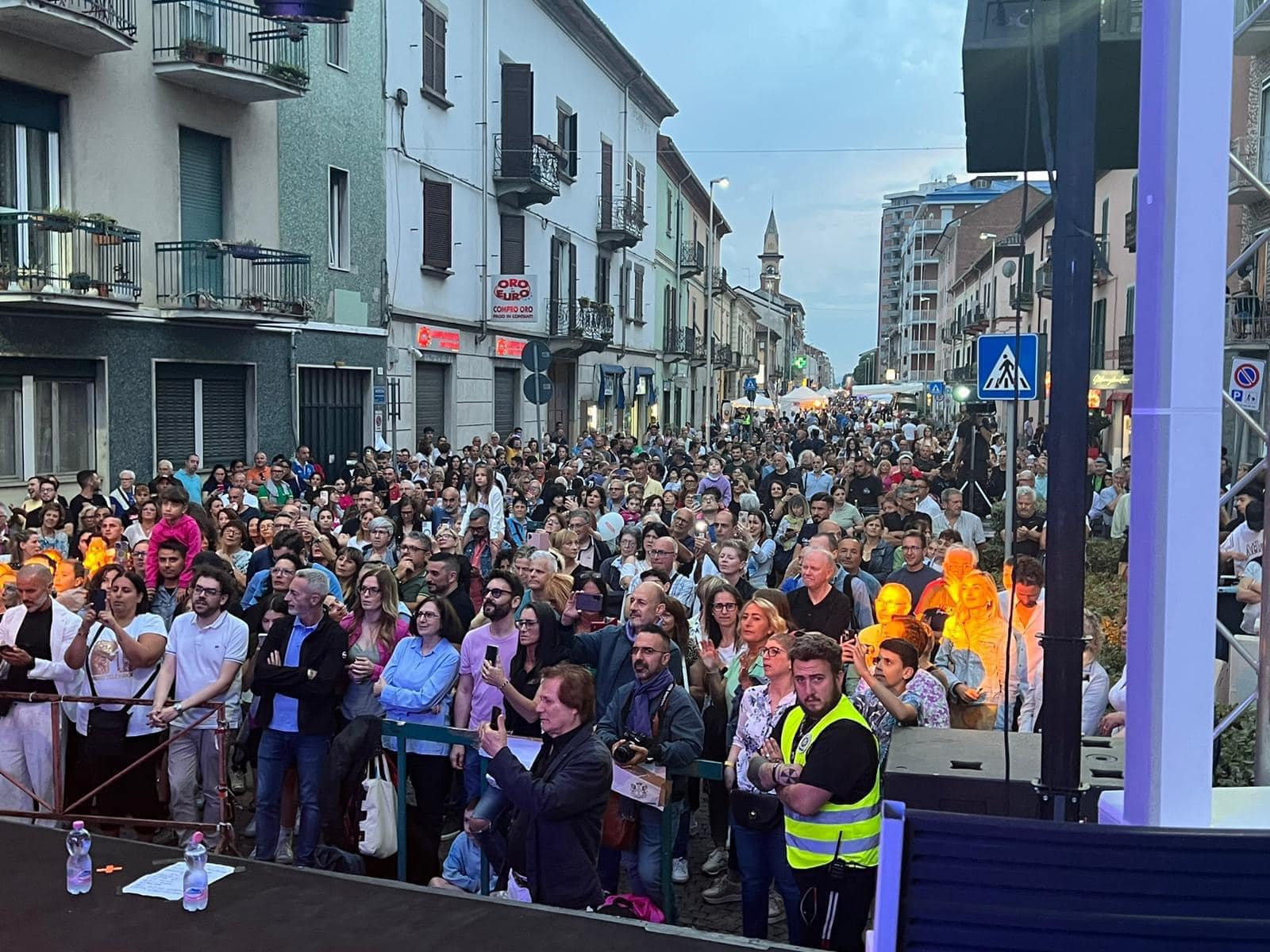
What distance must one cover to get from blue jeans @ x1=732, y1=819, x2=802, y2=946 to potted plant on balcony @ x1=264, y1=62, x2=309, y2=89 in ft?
53.7

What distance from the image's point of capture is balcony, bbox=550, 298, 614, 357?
111ft

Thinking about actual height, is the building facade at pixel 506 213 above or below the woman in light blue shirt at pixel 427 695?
above

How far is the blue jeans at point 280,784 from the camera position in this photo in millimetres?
6480

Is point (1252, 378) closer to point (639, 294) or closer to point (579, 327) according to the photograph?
point (579, 327)

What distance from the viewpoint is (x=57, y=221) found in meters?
14.6

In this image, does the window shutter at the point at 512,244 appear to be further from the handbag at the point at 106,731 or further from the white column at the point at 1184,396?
the white column at the point at 1184,396

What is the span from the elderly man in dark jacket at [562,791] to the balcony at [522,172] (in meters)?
25.4

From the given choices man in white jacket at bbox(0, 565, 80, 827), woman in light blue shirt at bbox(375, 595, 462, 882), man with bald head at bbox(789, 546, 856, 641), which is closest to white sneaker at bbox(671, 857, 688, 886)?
woman in light blue shirt at bbox(375, 595, 462, 882)

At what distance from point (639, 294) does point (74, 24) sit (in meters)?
32.1

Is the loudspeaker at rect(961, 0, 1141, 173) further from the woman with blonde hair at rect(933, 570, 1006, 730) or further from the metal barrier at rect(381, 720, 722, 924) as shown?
the metal barrier at rect(381, 720, 722, 924)

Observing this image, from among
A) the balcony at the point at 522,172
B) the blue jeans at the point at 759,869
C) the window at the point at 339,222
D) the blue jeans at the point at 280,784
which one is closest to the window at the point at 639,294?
the balcony at the point at 522,172

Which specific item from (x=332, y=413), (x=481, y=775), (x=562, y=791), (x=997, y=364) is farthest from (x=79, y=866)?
(x=332, y=413)

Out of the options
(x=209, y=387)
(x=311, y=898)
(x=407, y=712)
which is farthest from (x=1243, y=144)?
(x=311, y=898)

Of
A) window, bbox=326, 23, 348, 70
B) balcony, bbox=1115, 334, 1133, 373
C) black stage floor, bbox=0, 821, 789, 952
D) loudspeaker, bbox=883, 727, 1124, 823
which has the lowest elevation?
black stage floor, bbox=0, 821, 789, 952
